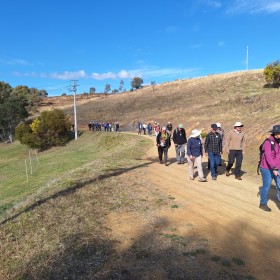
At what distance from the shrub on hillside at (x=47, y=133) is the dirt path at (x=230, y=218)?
119 feet

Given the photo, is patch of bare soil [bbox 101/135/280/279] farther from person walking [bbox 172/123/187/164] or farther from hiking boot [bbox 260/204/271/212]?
person walking [bbox 172/123/187/164]

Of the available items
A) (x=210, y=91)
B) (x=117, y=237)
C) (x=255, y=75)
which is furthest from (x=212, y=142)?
(x=255, y=75)

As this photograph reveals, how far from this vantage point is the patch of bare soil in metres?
4.86

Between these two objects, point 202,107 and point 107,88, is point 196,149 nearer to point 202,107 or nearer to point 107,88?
point 202,107

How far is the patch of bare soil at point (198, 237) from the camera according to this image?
16.0 ft

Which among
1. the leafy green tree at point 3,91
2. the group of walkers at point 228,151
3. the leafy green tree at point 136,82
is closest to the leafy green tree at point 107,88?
the leafy green tree at point 136,82

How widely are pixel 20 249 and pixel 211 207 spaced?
439 centimetres

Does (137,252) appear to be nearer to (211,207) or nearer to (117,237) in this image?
(117,237)

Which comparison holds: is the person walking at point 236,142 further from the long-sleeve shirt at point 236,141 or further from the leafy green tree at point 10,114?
the leafy green tree at point 10,114

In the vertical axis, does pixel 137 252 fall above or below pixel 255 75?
below

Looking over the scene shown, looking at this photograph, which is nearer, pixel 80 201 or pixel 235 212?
pixel 235 212

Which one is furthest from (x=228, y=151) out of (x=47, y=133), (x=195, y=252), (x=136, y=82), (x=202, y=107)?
(x=136, y=82)

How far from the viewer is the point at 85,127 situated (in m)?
56.6

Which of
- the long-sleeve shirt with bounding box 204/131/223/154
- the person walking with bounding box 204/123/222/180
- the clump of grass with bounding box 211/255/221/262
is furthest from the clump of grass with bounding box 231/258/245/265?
the long-sleeve shirt with bounding box 204/131/223/154
